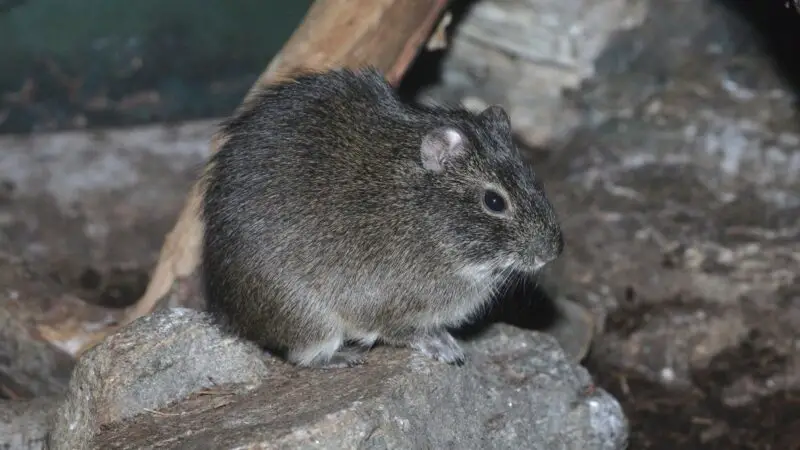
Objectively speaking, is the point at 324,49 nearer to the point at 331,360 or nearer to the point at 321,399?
the point at 331,360

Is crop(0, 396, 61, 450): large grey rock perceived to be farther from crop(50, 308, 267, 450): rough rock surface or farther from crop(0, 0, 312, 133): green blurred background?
crop(0, 0, 312, 133): green blurred background

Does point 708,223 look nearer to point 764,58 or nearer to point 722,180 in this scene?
point 722,180

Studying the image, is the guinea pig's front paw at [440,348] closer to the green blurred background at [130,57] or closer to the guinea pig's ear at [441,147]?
the guinea pig's ear at [441,147]

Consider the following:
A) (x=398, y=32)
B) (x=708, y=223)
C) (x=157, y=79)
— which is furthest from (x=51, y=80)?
(x=708, y=223)

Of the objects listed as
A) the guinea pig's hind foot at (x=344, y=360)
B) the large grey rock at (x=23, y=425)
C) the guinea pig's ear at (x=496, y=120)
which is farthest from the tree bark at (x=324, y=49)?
the guinea pig's hind foot at (x=344, y=360)

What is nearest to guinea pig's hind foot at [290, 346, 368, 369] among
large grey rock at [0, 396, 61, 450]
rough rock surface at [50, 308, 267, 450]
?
rough rock surface at [50, 308, 267, 450]
